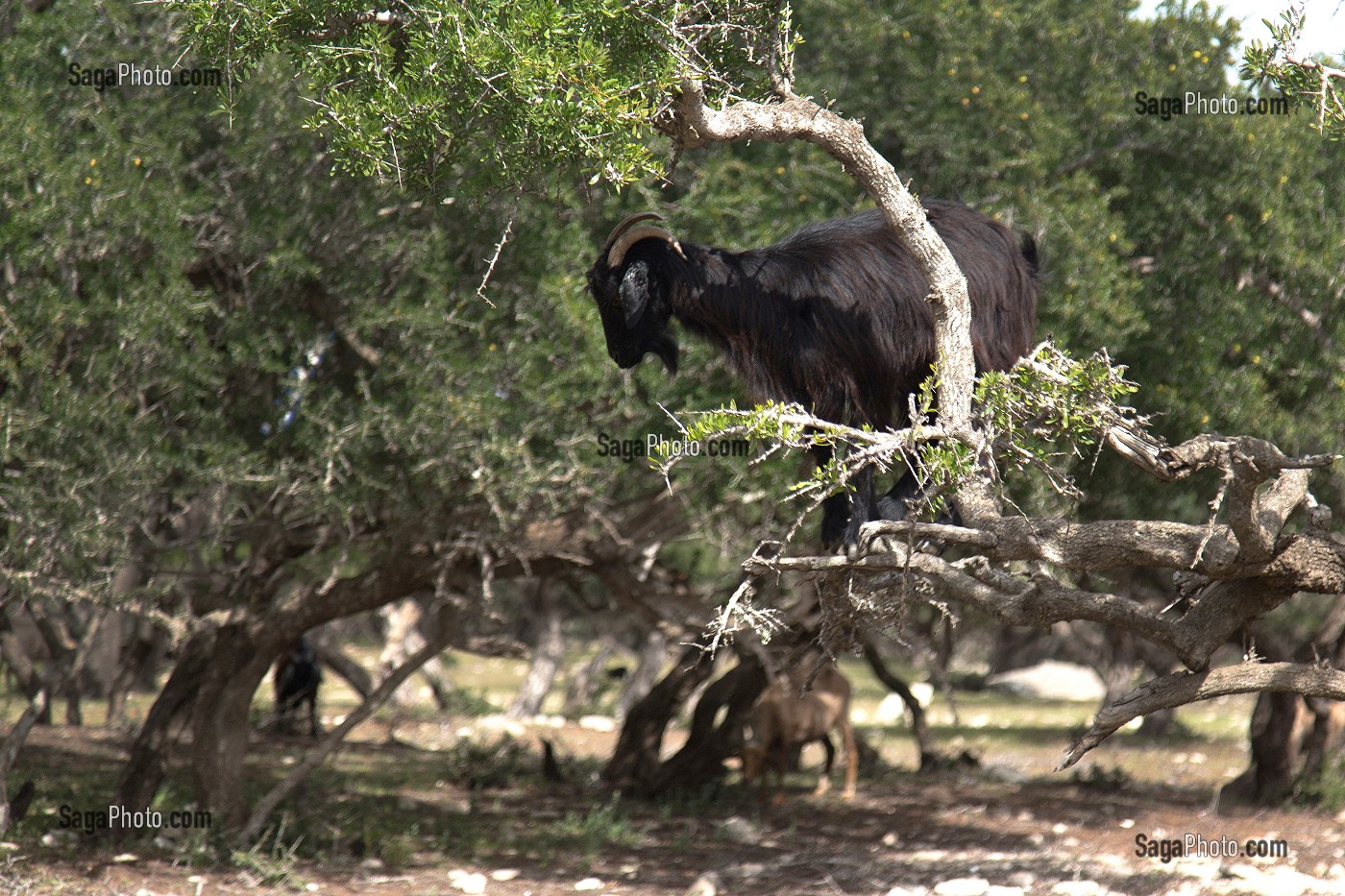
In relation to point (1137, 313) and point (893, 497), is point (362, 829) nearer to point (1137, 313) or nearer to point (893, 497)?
point (893, 497)

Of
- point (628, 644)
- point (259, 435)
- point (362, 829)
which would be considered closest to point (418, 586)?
point (259, 435)

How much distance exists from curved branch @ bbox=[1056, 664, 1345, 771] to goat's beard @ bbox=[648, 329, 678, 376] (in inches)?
84.6

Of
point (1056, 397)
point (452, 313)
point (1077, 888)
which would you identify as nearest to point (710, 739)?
point (1077, 888)

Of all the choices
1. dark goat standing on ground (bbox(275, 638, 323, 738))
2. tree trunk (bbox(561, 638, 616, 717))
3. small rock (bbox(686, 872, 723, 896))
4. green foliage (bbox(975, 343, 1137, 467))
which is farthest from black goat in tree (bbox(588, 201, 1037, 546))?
tree trunk (bbox(561, 638, 616, 717))

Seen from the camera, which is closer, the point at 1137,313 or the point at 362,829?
the point at 1137,313

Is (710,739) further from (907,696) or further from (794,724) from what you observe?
(907,696)

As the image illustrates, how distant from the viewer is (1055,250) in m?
7.43

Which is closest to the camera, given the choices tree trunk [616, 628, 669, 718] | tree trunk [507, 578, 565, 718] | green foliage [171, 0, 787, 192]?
green foliage [171, 0, 787, 192]

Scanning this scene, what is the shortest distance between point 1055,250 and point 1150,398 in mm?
1104

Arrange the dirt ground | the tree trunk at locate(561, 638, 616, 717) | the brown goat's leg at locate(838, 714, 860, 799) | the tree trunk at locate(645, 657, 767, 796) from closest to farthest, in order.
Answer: the dirt ground < the tree trunk at locate(645, 657, 767, 796) < the brown goat's leg at locate(838, 714, 860, 799) < the tree trunk at locate(561, 638, 616, 717)

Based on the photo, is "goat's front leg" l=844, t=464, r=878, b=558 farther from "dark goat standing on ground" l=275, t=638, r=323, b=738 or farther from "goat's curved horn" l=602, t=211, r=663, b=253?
"dark goat standing on ground" l=275, t=638, r=323, b=738

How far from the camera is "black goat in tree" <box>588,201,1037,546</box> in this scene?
195 inches

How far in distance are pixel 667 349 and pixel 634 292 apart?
1.38 feet

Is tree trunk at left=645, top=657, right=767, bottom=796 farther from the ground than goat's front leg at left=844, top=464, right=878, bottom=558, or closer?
closer
